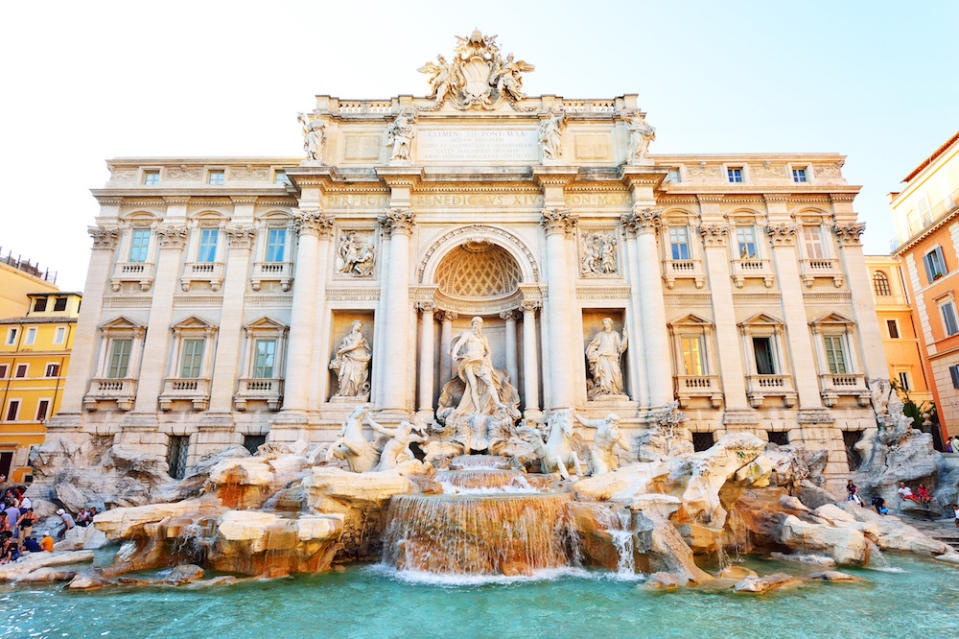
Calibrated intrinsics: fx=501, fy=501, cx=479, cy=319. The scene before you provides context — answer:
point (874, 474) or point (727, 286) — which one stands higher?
point (727, 286)

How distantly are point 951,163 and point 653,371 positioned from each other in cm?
1798

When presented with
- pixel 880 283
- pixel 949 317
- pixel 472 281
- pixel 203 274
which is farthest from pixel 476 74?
pixel 880 283

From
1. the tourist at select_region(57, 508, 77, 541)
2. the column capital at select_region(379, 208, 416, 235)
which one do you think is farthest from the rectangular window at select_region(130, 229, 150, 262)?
the column capital at select_region(379, 208, 416, 235)

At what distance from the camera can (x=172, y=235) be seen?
19953 mm

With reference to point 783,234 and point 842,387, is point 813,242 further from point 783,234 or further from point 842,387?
point 842,387

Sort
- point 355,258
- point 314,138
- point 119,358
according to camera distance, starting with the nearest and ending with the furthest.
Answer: point 355,258 < point 119,358 < point 314,138

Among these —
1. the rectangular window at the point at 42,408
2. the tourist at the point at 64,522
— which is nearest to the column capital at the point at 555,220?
the tourist at the point at 64,522

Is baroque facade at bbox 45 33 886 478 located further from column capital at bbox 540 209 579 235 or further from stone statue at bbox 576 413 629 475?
stone statue at bbox 576 413 629 475

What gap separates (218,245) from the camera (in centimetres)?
2008

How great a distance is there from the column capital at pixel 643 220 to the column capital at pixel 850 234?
7647mm

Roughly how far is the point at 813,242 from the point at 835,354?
4.61m

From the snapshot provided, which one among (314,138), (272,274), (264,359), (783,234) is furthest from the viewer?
(783,234)

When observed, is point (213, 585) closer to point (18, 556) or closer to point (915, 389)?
point (18, 556)

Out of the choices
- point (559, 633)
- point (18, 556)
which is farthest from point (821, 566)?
point (18, 556)
